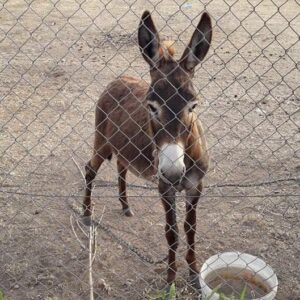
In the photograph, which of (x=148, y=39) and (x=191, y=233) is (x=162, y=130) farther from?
(x=191, y=233)

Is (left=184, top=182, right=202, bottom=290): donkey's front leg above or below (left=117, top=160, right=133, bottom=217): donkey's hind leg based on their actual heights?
above

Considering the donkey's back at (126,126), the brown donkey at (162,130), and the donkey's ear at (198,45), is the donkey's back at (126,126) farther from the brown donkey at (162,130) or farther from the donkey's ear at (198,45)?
the donkey's ear at (198,45)

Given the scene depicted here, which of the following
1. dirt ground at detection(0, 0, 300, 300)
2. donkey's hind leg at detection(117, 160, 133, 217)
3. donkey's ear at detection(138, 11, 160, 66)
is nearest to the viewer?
donkey's ear at detection(138, 11, 160, 66)

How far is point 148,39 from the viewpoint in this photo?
11.0 feet

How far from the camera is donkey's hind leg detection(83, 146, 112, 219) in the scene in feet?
16.0

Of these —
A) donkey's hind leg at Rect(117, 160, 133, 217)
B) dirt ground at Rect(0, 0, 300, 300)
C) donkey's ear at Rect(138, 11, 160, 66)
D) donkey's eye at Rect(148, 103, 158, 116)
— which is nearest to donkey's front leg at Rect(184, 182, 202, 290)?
dirt ground at Rect(0, 0, 300, 300)

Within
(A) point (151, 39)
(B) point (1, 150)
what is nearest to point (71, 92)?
(B) point (1, 150)

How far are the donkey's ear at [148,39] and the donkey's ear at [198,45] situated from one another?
204 millimetres

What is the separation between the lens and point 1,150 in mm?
6043

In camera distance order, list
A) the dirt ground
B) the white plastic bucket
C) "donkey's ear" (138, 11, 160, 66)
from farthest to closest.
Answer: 1. the dirt ground
2. the white plastic bucket
3. "donkey's ear" (138, 11, 160, 66)

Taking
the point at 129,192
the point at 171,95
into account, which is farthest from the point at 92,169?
the point at 171,95

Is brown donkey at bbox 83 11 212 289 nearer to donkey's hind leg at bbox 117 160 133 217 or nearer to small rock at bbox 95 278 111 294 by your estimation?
donkey's hind leg at bbox 117 160 133 217

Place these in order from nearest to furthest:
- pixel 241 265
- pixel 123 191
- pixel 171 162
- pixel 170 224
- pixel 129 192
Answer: pixel 171 162 → pixel 241 265 → pixel 170 224 → pixel 123 191 → pixel 129 192

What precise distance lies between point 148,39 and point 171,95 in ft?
1.37
